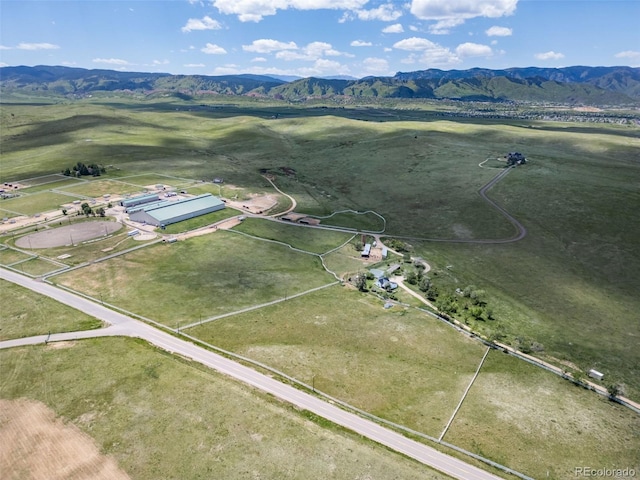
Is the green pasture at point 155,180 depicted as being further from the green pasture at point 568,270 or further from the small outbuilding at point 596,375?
the small outbuilding at point 596,375

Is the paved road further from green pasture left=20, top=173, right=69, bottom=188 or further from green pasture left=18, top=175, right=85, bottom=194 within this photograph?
green pasture left=20, top=173, right=69, bottom=188

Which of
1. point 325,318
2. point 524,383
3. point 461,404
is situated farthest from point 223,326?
point 524,383

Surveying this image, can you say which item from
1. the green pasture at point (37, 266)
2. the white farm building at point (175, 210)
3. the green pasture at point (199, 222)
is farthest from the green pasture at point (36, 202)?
the green pasture at point (199, 222)

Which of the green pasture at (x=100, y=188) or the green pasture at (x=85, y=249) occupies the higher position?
the green pasture at (x=100, y=188)

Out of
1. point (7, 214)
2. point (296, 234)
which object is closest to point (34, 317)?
point (296, 234)

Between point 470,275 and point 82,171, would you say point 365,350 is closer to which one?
point 470,275

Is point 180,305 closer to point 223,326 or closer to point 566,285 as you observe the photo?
point 223,326

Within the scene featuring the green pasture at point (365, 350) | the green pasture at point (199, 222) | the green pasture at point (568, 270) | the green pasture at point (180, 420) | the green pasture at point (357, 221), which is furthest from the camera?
the green pasture at point (357, 221)
